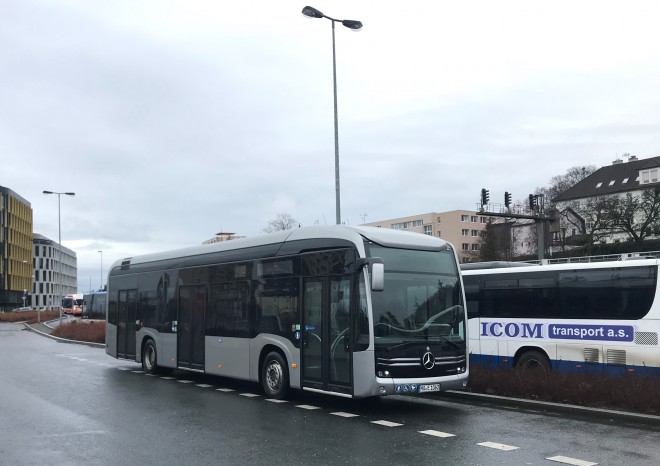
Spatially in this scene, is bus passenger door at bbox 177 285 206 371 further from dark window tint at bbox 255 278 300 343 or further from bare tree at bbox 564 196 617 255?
bare tree at bbox 564 196 617 255

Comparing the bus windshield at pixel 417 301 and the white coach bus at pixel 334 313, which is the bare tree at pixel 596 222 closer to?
the white coach bus at pixel 334 313

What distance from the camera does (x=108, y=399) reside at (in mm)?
13648

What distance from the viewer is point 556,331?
48.0ft

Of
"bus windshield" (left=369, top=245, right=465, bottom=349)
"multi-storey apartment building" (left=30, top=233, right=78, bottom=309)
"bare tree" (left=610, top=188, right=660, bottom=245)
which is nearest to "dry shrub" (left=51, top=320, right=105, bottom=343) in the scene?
"bus windshield" (left=369, top=245, right=465, bottom=349)

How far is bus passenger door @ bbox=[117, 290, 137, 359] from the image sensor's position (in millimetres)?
19906

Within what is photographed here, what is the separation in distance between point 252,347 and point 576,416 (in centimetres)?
636

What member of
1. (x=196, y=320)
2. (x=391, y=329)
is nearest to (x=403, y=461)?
(x=391, y=329)

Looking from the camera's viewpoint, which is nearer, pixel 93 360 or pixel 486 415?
pixel 486 415

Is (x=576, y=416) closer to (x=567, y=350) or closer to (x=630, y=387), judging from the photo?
(x=630, y=387)

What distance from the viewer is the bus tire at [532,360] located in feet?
47.7

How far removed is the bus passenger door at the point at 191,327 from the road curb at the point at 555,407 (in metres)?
5.88

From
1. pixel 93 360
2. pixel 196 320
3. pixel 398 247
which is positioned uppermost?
pixel 398 247

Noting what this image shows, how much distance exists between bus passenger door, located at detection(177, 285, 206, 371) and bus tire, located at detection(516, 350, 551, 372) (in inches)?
284

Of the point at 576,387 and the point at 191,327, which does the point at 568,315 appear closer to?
the point at 576,387
